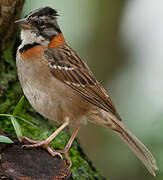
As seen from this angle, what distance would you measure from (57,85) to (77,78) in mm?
281

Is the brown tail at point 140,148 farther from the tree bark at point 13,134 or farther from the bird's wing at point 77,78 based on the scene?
the tree bark at point 13,134

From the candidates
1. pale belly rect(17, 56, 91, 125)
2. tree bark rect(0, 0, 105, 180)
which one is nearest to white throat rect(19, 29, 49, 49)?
pale belly rect(17, 56, 91, 125)

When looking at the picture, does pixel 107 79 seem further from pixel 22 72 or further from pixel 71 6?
pixel 22 72

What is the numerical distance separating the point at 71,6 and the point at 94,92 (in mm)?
4436

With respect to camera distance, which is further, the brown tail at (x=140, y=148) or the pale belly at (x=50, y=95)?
the brown tail at (x=140, y=148)

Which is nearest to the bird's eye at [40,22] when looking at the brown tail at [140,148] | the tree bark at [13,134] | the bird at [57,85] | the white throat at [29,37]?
the bird at [57,85]

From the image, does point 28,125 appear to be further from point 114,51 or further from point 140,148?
point 114,51

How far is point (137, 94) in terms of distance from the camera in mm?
8367

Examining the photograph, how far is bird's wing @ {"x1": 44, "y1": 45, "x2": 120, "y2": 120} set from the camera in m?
5.46

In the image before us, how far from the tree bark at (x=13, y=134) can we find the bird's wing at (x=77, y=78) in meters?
0.70

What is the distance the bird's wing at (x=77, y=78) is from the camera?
5.46 meters

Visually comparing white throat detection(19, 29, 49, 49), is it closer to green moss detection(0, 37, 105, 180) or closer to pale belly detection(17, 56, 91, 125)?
pale belly detection(17, 56, 91, 125)

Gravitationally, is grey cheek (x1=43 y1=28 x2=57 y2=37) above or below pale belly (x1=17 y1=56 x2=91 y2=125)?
above

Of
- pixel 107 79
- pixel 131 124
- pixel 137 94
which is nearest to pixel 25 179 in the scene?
pixel 131 124
